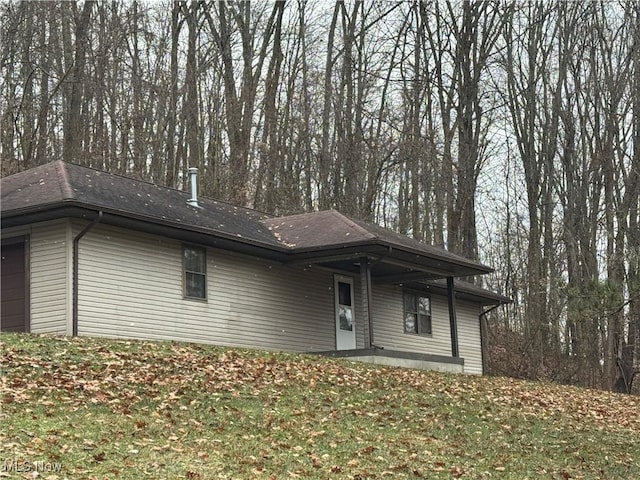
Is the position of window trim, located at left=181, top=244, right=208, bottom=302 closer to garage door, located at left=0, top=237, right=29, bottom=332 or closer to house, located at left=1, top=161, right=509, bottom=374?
house, located at left=1, top=161, right=509, bottom=374

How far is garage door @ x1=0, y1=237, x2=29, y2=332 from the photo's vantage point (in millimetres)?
17625

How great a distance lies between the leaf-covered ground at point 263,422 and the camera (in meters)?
9.96

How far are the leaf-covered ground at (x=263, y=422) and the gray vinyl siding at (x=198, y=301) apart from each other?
1.59 metres

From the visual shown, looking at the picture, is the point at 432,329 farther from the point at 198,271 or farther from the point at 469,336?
the point at 198,271

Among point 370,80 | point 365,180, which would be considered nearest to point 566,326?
point 365,180

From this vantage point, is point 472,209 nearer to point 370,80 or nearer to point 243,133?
point 370,80

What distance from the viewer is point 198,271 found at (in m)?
19.7

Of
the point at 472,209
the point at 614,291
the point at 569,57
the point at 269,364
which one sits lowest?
the point at 269,364

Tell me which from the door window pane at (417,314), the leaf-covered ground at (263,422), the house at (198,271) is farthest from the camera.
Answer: the door window pane at (417,314)

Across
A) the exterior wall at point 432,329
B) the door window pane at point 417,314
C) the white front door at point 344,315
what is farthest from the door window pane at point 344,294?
the door window pane at point 417,314

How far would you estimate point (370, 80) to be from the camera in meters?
37.4

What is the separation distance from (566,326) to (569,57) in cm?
988

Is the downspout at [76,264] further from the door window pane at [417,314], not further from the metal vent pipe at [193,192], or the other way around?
the door window pane at [417,314]

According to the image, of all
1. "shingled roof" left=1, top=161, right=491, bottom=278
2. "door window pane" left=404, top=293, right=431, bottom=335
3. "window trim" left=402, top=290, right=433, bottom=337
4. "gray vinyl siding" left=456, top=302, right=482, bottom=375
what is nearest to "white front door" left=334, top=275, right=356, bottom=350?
"shingled roof" left=1, top=161, right=491, bottom=278
